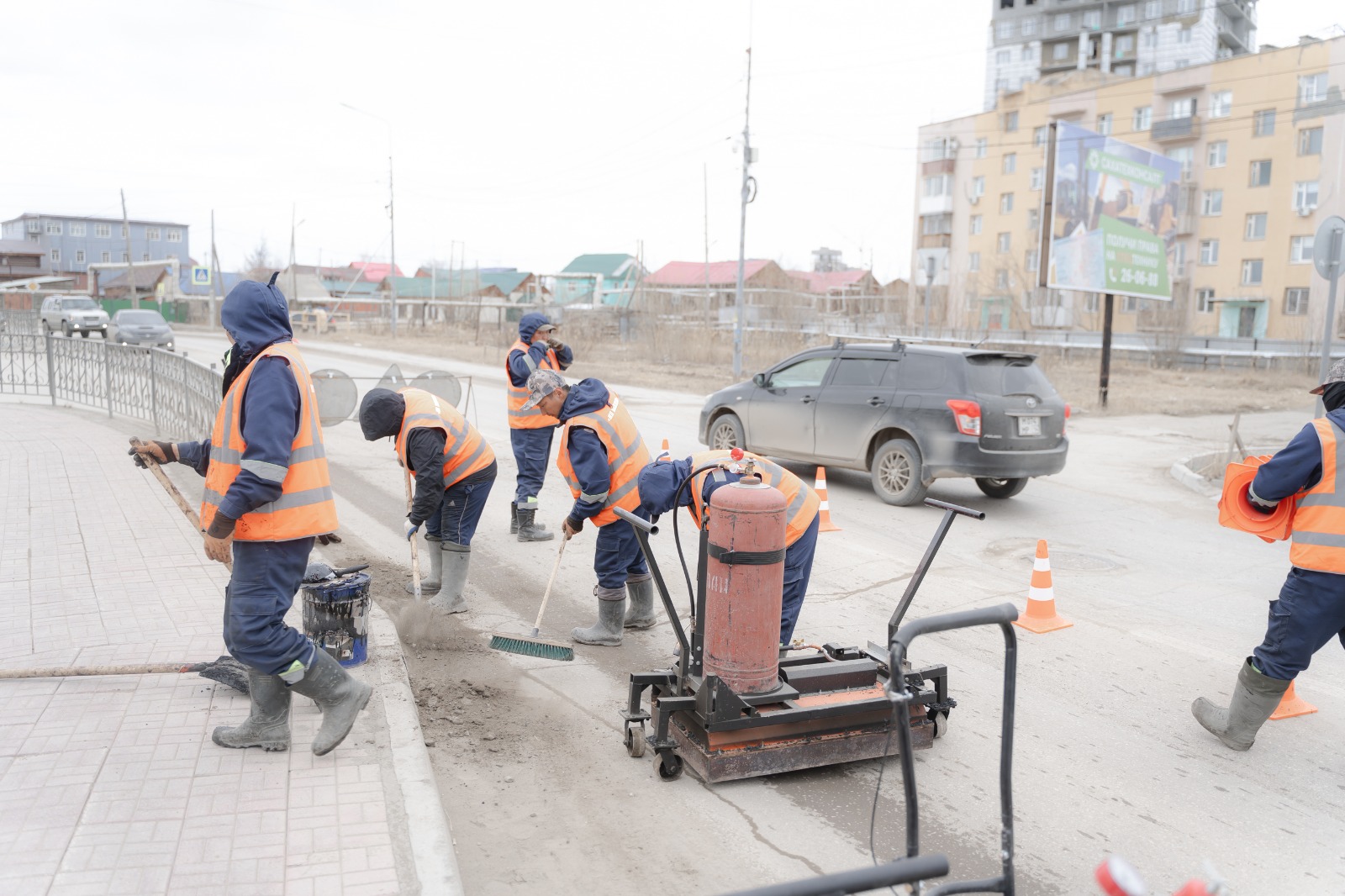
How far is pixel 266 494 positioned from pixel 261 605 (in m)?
0.46

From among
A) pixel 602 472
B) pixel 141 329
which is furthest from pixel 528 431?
pixel 141 329

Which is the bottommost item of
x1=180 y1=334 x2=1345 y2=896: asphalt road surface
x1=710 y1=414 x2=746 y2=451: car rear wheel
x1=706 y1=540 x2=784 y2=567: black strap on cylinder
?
x1=180 y1=334 x2=1345 y2=896: asphalt road surface

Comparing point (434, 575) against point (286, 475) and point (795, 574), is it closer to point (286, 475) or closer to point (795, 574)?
point (795, 574)

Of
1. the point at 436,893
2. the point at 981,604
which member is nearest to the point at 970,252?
the point at 981,604

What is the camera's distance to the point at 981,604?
22.5 ft

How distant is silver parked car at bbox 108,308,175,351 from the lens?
3206 cm

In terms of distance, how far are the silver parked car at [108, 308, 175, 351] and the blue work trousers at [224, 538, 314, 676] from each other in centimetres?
3072

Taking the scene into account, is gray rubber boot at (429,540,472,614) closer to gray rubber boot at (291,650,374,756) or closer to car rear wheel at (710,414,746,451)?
gray rubber boot at (291,650,374,756)

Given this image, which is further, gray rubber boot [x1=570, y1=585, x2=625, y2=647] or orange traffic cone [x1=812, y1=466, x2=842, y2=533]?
orange traffic cone [x1=812, y1=466, x2=842, y2=533]

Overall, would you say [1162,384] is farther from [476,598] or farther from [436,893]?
[436,893]

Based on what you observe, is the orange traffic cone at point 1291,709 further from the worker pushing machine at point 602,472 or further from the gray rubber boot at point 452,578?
the gray rubber boot at point 452,578

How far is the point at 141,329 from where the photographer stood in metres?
32.6

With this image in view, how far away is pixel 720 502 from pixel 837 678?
1038 millimetres

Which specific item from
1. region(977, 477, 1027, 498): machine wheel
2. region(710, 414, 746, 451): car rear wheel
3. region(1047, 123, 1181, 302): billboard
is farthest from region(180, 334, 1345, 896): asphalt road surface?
region(1047, 123, 1181, 302): billboard
